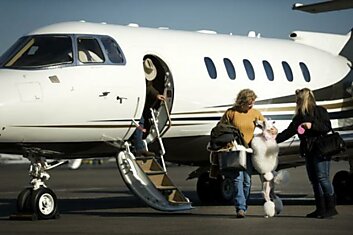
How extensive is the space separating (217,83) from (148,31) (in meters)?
1.71

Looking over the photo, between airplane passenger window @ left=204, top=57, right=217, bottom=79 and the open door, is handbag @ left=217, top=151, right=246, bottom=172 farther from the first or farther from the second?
airplane passenger window @ left=204, top=57, right=217, bottom=79

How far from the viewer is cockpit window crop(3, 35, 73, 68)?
1759 cm

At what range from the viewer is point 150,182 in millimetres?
18141

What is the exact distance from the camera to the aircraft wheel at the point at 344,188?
2181cm

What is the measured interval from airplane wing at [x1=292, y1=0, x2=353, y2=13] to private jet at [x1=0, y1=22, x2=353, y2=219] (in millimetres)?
2097

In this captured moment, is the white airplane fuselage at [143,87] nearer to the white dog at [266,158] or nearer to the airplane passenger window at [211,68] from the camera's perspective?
the airplane passenger window at [211,68]

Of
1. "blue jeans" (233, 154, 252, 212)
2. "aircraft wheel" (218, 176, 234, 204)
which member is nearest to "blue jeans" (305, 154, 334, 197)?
"blue jeans" (233, 154, 252, 212)

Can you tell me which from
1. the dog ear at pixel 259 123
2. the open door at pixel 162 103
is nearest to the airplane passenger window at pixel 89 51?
the open door at pixel 162 103

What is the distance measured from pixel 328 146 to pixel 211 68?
4.28m

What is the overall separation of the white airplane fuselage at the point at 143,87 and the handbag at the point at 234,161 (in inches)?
94.3

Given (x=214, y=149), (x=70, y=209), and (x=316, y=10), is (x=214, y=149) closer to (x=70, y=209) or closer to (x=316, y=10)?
(x=70, y=209)

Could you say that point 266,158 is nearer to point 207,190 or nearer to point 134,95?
point 134,95

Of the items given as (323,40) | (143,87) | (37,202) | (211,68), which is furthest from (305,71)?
(37,202)

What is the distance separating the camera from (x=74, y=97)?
1747 centimetres
